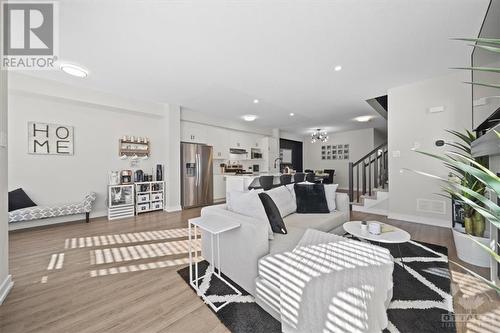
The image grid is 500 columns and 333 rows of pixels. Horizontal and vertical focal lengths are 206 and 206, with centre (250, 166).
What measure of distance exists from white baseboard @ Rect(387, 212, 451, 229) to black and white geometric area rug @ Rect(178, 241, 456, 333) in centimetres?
174

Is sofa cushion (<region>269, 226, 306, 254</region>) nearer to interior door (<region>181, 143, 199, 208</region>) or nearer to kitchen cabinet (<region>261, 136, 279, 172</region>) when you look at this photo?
interior door (<region>181, 143, 199, 208</region>)

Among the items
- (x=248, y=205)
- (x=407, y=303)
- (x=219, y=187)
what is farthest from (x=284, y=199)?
(x=219, y=187)

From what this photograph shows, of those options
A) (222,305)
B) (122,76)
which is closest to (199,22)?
(122,76)

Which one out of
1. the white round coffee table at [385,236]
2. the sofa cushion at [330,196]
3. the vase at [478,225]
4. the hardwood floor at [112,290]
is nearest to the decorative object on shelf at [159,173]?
the hardwood floor at [112,290]

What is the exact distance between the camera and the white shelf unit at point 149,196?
16.0 feet

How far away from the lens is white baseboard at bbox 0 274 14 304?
1784 millimetres

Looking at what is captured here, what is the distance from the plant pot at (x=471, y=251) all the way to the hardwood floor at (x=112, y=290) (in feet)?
0.41

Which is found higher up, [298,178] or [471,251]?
[298,178]

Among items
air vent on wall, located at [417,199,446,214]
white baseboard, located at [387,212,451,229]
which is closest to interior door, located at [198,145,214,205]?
white baseboard, located at [387,212,451,229]

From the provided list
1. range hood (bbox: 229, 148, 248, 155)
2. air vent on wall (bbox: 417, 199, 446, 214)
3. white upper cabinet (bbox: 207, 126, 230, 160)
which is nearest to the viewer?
air vent on wall (bbox: 417, 199, 446, 214)

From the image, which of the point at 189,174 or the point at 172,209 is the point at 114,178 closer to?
the point at 172,209

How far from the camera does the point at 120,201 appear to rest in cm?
469

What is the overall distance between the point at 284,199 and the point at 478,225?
221cm

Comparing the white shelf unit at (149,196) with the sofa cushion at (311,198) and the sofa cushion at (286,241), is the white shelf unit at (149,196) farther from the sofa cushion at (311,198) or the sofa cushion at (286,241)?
the sofa cushion at (286,241)
